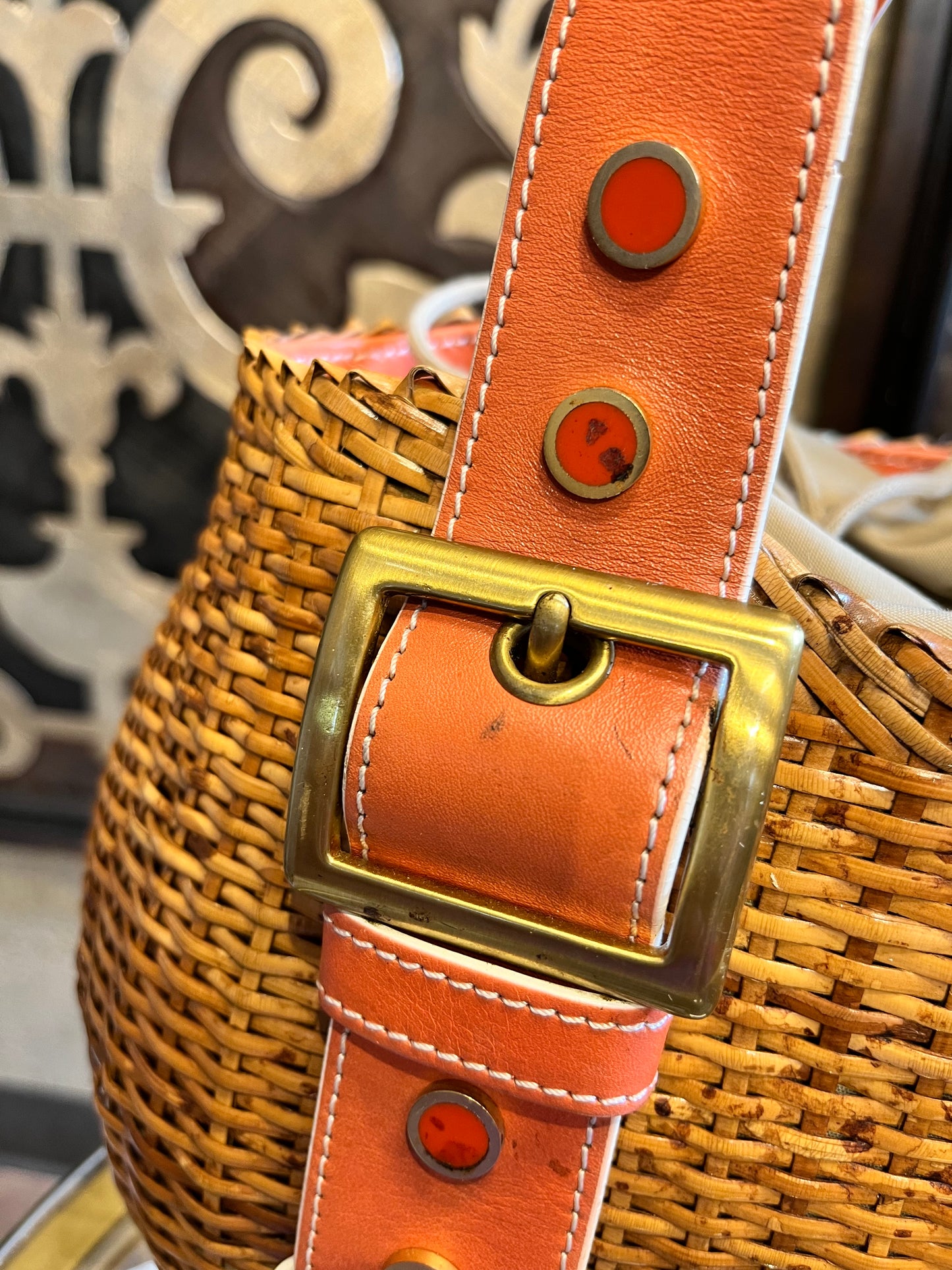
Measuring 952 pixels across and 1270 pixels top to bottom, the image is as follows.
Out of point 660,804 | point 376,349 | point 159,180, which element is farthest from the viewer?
point 159,180

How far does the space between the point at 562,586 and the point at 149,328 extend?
1.78 feet

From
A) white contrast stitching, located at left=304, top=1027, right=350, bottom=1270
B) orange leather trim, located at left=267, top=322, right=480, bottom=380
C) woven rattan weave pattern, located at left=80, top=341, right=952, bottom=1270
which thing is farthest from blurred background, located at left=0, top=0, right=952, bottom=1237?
white contrast stitching, located at left=304, top=1027, right=350, bottom=1270

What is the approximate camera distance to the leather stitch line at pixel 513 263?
23 centimetres

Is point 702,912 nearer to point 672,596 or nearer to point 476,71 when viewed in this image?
point 672,596

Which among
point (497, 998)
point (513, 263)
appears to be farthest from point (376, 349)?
point (497, 998)

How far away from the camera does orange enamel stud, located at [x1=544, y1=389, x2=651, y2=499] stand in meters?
0.23

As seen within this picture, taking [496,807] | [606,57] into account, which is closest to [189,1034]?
[496,807]

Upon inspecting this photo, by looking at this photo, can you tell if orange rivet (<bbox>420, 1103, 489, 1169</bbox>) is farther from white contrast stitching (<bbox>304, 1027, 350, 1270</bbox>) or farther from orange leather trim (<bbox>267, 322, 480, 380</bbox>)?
orange leather trim (<bbox>267, 322, 480, 380</bbox>)

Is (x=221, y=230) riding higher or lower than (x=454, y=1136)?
higher

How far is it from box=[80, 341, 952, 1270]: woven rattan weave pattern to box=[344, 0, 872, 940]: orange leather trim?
3cm

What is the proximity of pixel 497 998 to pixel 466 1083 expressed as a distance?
38 mm

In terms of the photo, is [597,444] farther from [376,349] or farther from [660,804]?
[376,349]

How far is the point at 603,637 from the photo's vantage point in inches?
9.1

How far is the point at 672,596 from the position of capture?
23 centimetres
